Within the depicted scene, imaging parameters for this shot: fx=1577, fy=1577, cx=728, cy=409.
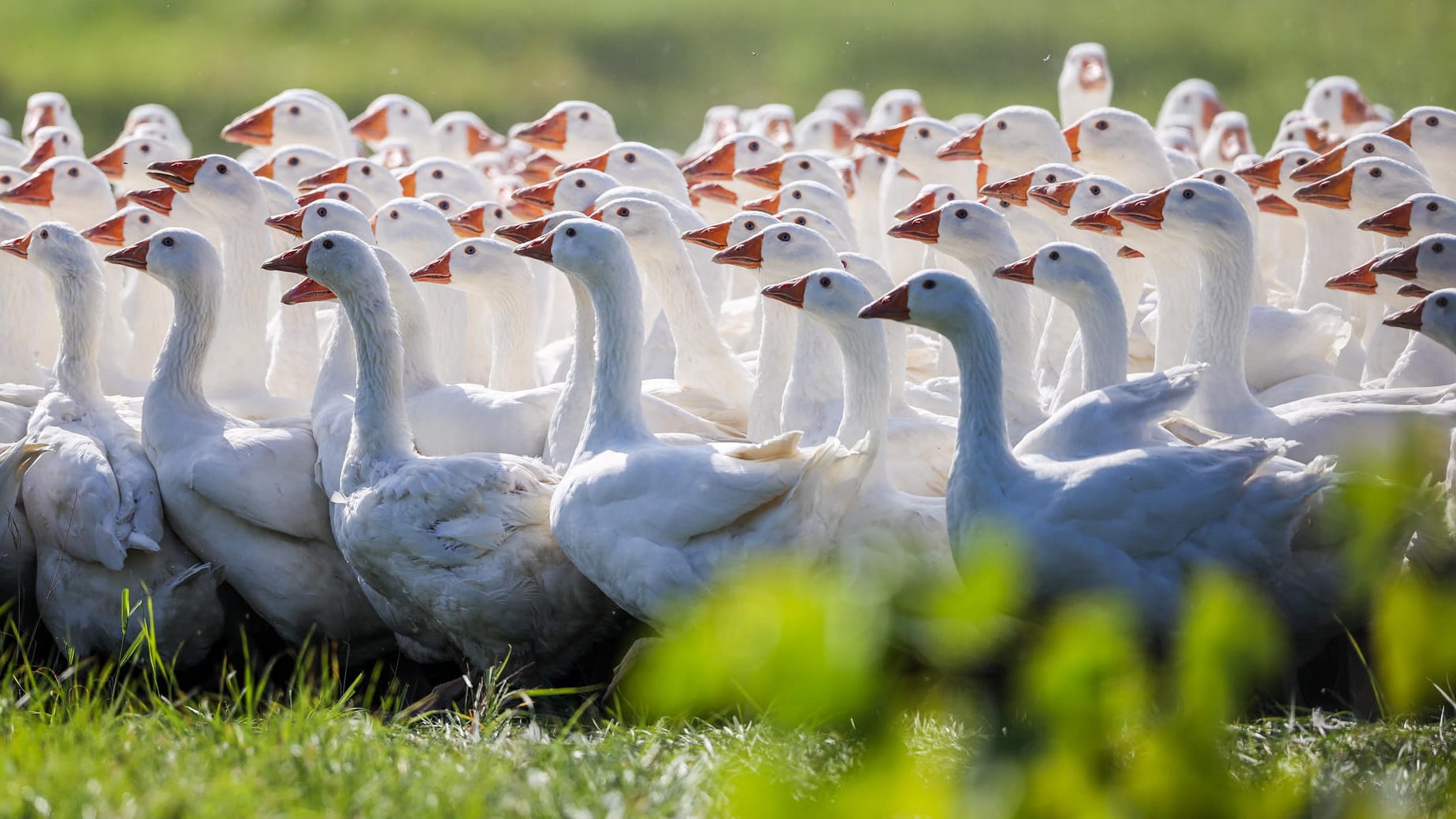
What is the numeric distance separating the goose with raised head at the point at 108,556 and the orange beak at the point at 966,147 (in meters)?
3.88

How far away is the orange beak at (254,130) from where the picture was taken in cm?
898

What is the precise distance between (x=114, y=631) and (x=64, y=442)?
2.11ft

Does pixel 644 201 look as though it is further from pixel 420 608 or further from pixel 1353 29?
pixel 1353 29

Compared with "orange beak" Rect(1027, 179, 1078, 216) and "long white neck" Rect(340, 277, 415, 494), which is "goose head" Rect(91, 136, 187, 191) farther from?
"orange beak" Rect(1027, 179, 1078, 216)

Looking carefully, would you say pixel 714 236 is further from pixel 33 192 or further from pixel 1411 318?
pixel 33 192

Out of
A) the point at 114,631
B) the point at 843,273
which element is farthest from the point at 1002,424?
the point at 114,631

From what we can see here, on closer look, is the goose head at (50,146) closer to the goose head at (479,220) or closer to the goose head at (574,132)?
the goose head at (574,132)

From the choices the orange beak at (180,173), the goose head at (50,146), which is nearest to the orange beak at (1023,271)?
the orange beak at (180,173)

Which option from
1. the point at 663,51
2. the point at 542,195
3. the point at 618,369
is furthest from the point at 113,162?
the point at 663,51

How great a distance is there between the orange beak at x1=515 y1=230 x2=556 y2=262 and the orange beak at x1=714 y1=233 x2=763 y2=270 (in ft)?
2.36

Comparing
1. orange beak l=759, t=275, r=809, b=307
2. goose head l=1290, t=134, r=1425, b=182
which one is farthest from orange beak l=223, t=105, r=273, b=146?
goose head l=1290, t=134, r=1425, b=182

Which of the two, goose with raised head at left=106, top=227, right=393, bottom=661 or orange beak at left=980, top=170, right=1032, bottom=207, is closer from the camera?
goose with raised head at left=106, top=227, right=393, bottom=661

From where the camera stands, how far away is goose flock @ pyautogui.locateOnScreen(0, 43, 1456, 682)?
13.9 ft

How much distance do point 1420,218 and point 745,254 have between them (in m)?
2.39
